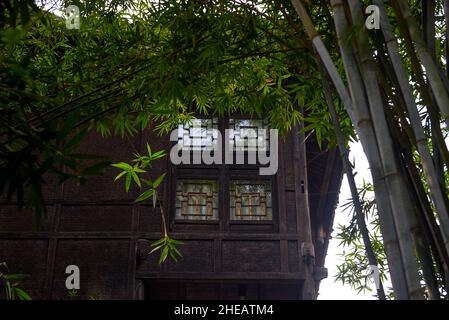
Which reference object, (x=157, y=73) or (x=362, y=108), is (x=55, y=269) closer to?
(x=157, y=73)

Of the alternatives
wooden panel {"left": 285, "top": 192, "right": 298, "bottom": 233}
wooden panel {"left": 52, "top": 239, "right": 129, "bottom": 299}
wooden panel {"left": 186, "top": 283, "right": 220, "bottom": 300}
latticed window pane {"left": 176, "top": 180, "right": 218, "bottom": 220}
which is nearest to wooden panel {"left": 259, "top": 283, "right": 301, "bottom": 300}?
wooden panel {"left": 186, "top": 283, "right": 220, "bottom": 300}

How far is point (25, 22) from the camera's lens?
2.39 metres

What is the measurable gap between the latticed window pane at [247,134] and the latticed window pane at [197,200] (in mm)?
686

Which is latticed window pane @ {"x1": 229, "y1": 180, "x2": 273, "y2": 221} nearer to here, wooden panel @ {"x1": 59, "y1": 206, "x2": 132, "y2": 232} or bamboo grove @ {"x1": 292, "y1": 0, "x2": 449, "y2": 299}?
wooden panel @ {"x1": 59, "y1": 206, "x2": 132, "y2": 232}

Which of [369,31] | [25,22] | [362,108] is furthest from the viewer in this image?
[369,31]

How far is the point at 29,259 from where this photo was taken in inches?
340

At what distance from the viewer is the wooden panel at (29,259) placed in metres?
8.54

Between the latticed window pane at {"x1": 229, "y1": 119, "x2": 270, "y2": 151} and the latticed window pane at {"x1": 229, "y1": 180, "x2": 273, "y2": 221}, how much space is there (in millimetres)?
544

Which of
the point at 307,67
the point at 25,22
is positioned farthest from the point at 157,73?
the point at 25,22

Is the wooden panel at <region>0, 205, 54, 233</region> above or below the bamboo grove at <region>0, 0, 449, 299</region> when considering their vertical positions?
above

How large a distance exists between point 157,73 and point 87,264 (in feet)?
17.5

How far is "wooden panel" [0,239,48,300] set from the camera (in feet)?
28.0
